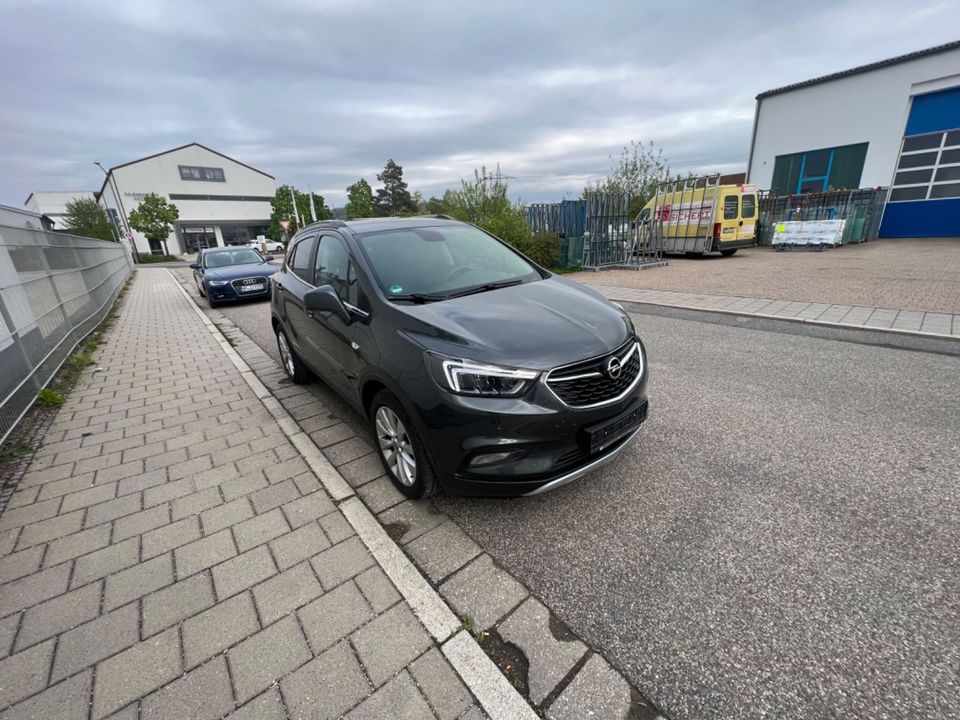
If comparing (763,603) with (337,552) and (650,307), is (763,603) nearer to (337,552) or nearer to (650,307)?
(337,552)

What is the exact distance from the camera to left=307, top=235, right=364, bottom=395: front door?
3.21 m

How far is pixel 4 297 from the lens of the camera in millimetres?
4590

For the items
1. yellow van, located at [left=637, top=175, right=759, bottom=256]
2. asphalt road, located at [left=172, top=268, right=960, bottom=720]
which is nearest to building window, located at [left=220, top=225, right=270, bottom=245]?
yellow van, located at [left=637, top=175, right=759, bottom=256]

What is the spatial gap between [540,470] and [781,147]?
28.5 metres

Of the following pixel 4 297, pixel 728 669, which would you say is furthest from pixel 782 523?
pixel 4 297

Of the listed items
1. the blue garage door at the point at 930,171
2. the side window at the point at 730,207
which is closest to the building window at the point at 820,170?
the blue garage door at the point at 930,171

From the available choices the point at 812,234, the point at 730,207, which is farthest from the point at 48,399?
the point at 812,234

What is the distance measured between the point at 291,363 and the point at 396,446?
2932 millimetres

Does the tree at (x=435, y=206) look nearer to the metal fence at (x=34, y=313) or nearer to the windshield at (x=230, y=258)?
the windshield at (x=230, y=258)

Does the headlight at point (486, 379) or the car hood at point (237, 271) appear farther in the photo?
the car hood at point (237, 271)

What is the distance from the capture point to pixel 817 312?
7.07 metres

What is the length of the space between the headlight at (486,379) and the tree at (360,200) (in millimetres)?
66943

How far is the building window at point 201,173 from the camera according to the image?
5691 cm

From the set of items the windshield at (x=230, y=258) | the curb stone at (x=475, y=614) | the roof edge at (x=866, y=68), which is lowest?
the curb stone at (x=475, y=614)
